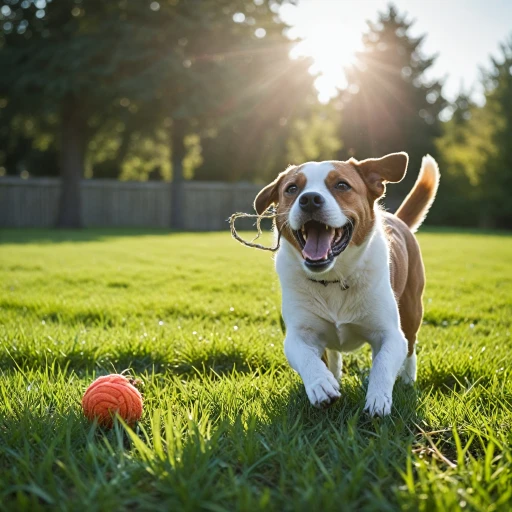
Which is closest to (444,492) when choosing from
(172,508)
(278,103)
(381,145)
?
(172,508)

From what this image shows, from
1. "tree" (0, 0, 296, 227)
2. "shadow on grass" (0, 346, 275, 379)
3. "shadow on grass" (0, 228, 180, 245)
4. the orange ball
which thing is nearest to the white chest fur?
"shadow on grass" (0, 346, 275, 379)

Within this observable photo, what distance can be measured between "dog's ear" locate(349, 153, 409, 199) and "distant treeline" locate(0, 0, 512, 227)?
1148 centimetres

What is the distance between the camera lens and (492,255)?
1473cm

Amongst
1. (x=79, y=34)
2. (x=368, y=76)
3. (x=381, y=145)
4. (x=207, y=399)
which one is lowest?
(x=207, y=399)

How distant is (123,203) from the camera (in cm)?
2833

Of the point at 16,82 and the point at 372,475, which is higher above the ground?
the point at 16,82

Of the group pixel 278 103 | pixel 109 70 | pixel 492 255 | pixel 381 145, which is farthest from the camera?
pixel 381 145

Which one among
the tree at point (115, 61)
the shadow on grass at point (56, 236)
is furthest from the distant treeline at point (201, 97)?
the shadow on grass at point (56, 236)

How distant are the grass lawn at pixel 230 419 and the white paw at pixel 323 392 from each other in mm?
146

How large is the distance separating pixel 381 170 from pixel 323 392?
1797 mm

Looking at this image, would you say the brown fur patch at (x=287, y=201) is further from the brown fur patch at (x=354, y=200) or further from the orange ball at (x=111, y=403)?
the orange ball at (x=111, y=403)

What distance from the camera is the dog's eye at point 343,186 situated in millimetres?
3899

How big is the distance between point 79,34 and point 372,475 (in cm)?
2477

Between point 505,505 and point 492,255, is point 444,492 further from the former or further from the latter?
point 492,255
